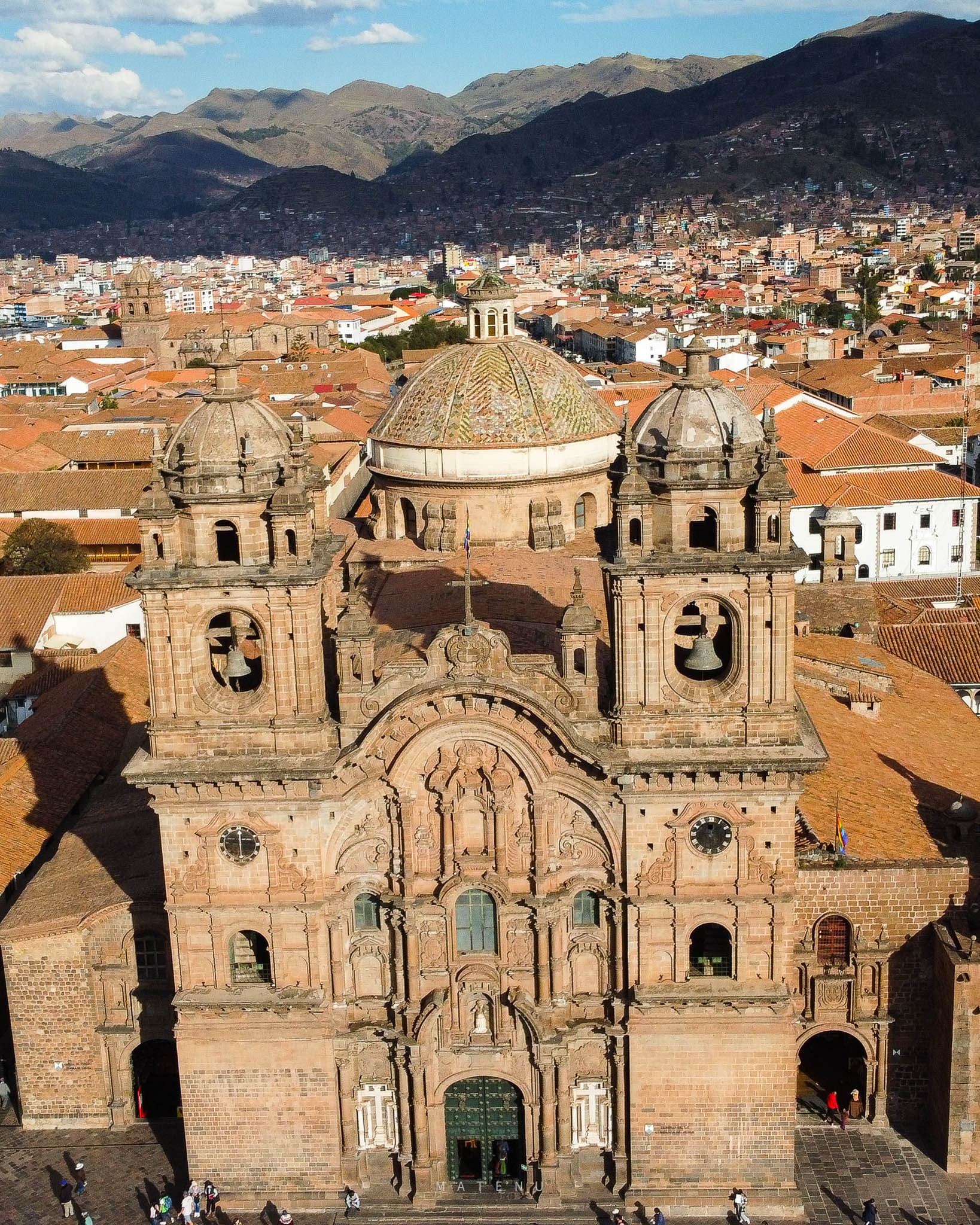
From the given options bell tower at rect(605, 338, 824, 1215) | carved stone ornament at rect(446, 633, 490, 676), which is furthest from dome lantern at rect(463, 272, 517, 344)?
carved stone ornament at rect(446, 633, 490, 676)

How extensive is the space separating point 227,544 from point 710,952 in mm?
12615

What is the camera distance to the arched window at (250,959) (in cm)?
3098

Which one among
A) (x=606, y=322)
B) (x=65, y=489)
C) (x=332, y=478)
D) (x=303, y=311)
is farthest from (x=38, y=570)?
(x=303, y=311)

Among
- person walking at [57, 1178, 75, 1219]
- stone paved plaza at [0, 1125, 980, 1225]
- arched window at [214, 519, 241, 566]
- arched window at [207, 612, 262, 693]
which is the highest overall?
arched window at [214, 519, 241, 566]

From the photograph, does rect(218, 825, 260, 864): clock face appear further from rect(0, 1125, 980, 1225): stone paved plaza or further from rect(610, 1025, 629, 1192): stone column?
rect(610, 1025, 629, 1192): stone column

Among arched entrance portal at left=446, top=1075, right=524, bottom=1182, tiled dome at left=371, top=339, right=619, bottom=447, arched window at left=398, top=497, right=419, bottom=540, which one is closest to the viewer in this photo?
arched entrance portal at left=446, top=1075, right=524, bottom=1182

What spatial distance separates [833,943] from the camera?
32.8 meters

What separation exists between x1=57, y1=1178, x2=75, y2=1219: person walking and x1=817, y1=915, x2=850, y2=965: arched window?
16.0 metres

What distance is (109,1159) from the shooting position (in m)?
33.1

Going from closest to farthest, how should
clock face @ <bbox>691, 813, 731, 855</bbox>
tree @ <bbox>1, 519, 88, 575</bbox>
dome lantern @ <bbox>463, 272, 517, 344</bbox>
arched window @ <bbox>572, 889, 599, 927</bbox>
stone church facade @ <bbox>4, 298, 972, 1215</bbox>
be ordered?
stone church facade @ <bbox>4, 298, 972, 1215</bbox>
clock face @ <bbox>691, 813, 731, 855</bbox>
arched window @ <bbox>572, 889, 599, 927</bbox>
dome lantern @ <bbox>463, 272, 517, 344</bbox>
tree @ <bbox>1, 519, 88, 575</bbox>

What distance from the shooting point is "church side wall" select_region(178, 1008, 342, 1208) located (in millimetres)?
30828

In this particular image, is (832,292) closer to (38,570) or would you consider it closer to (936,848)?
(38,570)

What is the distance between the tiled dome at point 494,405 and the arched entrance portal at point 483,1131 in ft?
48.5

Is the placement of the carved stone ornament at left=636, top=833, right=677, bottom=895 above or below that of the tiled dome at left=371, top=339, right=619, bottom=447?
below
